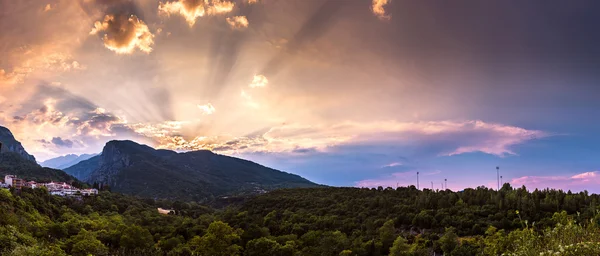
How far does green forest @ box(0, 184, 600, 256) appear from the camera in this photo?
49.5 metres

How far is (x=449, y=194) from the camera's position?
4550 inches

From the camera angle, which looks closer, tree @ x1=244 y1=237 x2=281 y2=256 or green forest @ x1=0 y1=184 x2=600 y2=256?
green forest @ x1=0 y1=184 x2=600 y2=256

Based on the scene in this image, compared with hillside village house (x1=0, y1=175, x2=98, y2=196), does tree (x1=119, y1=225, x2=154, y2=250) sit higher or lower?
lower

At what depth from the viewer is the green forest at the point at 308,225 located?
4950cm

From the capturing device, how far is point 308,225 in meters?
85.0

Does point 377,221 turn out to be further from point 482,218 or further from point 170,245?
point 170,245

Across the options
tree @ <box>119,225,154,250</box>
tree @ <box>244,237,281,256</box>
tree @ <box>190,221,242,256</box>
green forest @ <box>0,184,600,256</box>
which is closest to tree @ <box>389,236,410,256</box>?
green forest @ <box>0,184,600,256</box>

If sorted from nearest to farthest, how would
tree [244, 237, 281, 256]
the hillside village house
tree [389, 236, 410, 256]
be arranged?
1. tree [389, 236, 410, 256]
2. tree [244, 237, 281, 256]
3. the hillside village house

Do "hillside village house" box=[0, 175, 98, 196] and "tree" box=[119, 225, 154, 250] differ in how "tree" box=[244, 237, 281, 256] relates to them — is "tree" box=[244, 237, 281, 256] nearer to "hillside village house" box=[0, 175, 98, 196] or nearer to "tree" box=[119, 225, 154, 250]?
"tree" box=[119, 225, 154, 250]

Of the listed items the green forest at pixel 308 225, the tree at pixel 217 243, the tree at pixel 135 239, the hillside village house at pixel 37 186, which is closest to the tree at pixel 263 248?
the green forest at pixel 308 225

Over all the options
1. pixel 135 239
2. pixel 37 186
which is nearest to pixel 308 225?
pixel 135 239

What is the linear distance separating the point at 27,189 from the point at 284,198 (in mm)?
80878

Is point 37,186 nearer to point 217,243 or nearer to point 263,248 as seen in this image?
point 217,243

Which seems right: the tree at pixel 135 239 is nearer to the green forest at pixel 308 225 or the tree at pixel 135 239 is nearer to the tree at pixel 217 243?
the green forest at pixel 308 225
